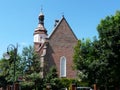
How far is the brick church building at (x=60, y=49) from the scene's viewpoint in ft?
235

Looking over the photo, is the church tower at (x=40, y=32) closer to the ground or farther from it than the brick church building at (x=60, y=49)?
farther from it

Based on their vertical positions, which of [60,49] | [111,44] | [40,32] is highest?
[40,32]

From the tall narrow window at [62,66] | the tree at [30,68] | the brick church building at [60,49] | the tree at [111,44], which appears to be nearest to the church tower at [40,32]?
the brick church building at [60,49]

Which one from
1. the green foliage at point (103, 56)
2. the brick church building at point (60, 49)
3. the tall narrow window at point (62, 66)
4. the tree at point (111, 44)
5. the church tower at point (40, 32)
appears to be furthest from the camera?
the church tower at point (40, 32)

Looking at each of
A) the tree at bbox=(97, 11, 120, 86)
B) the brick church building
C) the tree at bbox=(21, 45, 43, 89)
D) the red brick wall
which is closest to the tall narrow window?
the brick church building

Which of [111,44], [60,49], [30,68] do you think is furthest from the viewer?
[60,49]

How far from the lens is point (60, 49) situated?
7344cm

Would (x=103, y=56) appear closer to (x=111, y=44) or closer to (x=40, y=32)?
(x=111, y=44)

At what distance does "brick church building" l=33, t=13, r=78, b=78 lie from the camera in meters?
71.8

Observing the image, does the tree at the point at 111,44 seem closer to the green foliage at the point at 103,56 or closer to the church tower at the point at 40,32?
the green foliage at the point at 103,56

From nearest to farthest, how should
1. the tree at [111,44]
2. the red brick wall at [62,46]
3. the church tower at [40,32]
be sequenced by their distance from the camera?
the tree at [111,44] → the red brick wall at [62,46] → the church tower at [40,32]

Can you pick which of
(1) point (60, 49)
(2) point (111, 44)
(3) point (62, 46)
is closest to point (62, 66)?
(1) point (60, 49)

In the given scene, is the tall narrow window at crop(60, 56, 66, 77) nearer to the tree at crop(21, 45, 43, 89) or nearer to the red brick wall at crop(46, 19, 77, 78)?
the red brick wall at crop(46, 19, 77, 78)

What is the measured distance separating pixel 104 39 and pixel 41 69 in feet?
61.8
